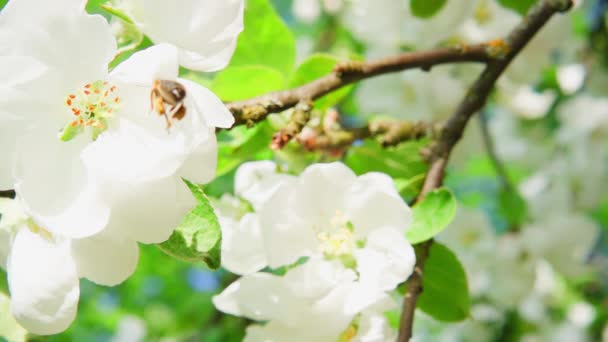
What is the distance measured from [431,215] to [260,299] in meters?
0.20

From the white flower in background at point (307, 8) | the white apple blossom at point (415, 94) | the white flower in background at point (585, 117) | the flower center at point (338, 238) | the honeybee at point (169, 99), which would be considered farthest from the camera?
the white flower in background at point (307, 8)

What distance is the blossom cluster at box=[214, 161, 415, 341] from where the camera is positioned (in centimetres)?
82

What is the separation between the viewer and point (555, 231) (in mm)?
1648

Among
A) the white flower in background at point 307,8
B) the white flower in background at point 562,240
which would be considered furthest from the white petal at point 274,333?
the white flower in background at point 307,8

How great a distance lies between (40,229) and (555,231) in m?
1.16

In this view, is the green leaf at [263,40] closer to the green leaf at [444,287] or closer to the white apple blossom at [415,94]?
the green leaf at [444,287]

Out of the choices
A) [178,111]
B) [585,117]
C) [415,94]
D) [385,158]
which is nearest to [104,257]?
[178,111]

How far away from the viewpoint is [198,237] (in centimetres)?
75

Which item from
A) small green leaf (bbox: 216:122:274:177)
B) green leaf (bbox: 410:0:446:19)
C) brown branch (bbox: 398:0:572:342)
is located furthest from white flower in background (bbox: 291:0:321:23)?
small green leaf (bbox: 216:122:274:177)

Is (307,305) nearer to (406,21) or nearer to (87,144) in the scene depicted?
(87,144)

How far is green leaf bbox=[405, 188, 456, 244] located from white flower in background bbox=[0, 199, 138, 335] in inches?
11.9

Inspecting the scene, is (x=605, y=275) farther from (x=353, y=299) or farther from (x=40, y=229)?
(x=40, y=229)

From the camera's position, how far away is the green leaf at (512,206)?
1.64 meters

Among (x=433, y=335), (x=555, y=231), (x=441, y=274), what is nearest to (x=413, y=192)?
(x=441, y=274)
